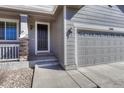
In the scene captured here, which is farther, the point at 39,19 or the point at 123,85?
the point at 39,19

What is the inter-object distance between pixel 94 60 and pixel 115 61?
1.86 m

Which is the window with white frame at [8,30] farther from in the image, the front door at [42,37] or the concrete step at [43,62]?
the concrete step at [43,62]

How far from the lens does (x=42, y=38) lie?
7.80 m

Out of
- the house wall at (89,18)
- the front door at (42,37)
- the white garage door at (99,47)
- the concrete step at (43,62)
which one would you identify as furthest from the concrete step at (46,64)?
the front door at (42,37)

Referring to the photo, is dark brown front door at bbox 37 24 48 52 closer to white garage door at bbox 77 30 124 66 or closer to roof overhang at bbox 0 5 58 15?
roof overhang at bbox 0 5 58 15

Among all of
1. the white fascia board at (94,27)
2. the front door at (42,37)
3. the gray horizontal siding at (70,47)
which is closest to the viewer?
the gray horizontal siding at (70,47)

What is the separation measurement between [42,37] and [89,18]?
137 inches

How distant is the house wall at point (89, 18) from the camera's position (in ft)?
18.2

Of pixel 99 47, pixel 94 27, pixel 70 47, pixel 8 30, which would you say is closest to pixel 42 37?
pixel 8 30

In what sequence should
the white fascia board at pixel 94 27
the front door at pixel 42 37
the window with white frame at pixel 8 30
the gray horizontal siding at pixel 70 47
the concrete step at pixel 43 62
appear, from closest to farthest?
the gray horizontal siding at pixel 70 47, the white fascia board at pixel 94 27, the concrete step at pixel 43 62, the window with white frame at pixel 8 30, the front door at pixel 42 37

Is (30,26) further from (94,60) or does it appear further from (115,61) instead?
(115,61)

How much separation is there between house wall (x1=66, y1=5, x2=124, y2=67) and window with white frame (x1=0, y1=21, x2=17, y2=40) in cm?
374

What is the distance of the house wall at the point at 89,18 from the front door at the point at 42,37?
9.01 ft
